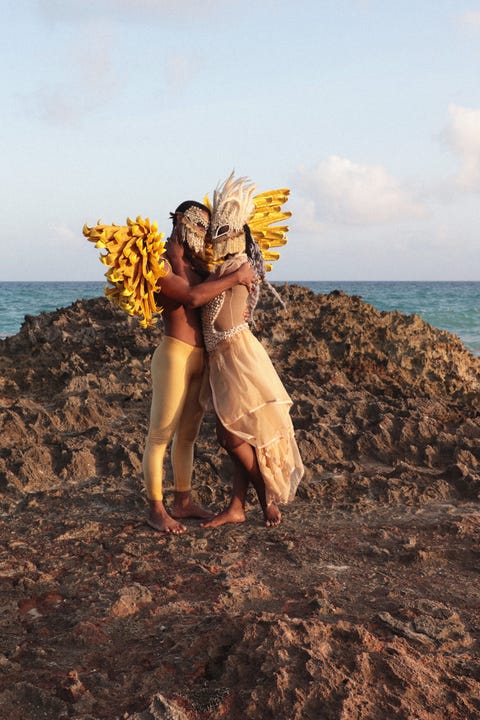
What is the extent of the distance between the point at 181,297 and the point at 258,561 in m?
1.52

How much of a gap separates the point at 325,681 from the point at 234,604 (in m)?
0.91

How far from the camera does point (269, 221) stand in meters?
4.62

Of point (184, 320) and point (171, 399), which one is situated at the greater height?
point (184, 320)

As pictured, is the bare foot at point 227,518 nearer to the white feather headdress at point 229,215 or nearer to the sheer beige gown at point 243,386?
the sheer beige gown at point 243,386

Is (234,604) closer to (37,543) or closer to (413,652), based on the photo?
(413,652)

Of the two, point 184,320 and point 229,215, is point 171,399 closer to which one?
point 184,320

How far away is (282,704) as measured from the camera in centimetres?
232

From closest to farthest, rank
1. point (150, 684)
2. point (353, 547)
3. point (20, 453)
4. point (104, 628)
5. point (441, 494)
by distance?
point (150, 684), point (104, 628), point (353, 547), point (441, 494), point (20, 453)

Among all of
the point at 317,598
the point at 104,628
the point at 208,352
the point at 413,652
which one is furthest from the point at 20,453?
the point at 413,652

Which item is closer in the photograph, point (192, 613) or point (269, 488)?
point (192, 613)

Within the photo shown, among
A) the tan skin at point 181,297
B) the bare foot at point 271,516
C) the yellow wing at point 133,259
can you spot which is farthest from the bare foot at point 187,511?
Result: the yellow wing at point 133,259

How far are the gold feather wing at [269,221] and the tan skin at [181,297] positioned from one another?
419 millimetres

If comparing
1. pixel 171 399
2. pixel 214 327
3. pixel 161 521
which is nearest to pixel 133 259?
pixel 214 327

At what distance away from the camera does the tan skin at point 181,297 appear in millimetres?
4090
